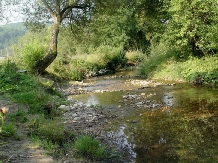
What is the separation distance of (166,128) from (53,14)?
13845 mm

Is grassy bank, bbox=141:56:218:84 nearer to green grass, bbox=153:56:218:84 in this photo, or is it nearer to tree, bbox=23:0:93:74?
green grass, bbox=153:56:218:84

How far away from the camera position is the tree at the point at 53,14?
18141mm

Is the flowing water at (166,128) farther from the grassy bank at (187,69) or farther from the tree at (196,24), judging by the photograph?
the tree at (196,24)

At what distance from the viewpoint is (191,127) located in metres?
6.99

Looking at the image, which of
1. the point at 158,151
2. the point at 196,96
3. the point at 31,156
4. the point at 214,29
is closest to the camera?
the point at 31,156

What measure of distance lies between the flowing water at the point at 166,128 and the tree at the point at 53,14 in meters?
8.03

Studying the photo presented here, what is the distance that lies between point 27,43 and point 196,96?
13589mm

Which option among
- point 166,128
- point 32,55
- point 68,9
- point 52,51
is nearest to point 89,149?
point 166,128

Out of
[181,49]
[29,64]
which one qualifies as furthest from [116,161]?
[181,49]

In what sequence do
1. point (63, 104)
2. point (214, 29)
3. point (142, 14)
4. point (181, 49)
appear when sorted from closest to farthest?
1. point (63, 104)
2. point (214, 29)
3. point (181, 49)
4. point (142, 14)

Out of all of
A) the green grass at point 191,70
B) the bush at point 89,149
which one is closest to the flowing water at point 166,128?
the bush at point 89,149

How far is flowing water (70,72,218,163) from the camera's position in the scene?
536 centimetres

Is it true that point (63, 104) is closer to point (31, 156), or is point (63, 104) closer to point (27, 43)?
point (31, 156)

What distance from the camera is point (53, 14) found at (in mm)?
18312
